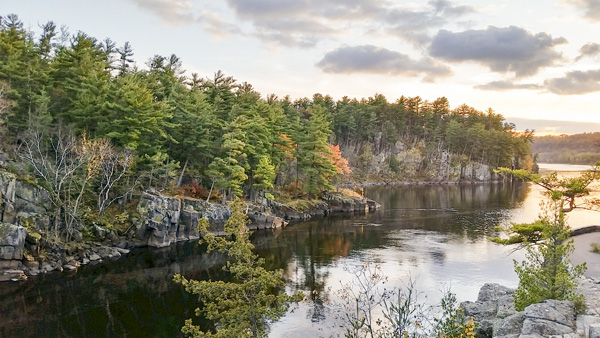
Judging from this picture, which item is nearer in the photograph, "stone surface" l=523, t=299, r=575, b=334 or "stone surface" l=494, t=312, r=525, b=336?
"stone surface" l=523, t=299, r=575, b=334

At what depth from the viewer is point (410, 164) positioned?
12331 cm

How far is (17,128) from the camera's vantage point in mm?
44000

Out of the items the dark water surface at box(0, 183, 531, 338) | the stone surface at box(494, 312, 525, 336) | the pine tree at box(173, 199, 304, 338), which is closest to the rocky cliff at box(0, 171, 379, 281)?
the dark water surface at box(0, 183, 531, 338)

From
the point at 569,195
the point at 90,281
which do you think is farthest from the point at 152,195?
the point at 569,195

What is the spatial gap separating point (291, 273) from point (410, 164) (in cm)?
9404

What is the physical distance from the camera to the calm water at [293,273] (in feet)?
81.4

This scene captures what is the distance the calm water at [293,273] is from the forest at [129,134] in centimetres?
775

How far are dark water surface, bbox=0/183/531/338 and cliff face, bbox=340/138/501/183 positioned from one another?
190ft

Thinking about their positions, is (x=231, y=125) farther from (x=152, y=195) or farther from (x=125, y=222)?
(x=125, y=222)

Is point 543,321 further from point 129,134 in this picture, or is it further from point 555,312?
point 129,134

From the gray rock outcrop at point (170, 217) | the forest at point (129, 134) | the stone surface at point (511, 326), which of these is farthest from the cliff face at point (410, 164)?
the stone surface at point (511, 326)

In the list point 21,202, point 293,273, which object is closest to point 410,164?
point 293,273

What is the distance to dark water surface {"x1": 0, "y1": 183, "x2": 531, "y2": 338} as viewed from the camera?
24.8 m

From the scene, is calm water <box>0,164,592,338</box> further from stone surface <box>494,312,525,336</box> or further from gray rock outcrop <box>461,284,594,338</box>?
stone surface <box>494,312,525,336</box>
